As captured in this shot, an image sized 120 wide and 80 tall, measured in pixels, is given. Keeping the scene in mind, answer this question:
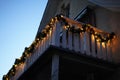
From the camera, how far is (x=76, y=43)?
7.11 metres

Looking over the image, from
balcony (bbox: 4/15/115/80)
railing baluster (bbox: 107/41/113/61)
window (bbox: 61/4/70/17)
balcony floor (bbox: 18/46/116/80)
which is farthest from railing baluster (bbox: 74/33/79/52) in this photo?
window (bbox: 61/4/70/17)

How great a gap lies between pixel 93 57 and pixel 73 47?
674mm

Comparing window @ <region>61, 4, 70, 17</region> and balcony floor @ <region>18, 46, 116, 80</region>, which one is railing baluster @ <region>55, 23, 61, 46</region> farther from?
window @ <region>61, 4, 70, 17</region>

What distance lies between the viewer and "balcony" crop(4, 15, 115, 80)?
22.4ft

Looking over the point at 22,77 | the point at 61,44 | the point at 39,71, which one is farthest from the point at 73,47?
the point at 22,77

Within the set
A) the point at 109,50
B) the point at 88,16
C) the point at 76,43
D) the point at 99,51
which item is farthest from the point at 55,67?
the point at 88,16

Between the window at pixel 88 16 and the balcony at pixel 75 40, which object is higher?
the window at pixel 88 16

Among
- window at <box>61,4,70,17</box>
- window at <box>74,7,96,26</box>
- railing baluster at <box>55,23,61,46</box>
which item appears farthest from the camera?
window at <box>61,4,70,17</box>

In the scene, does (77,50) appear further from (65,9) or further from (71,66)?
(65,9)

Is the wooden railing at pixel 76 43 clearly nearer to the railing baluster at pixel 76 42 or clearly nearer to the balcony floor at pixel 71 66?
the railing baluster at pixel 76 42

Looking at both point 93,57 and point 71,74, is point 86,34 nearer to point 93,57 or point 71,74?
point 93,57

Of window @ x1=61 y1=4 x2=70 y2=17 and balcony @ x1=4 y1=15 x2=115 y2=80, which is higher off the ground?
window @ x1=61 y1=4 x2=70 y2=17

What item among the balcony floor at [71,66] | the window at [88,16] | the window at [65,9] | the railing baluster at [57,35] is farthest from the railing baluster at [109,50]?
the window at [65,9]

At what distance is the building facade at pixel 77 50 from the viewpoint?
22.2ft
